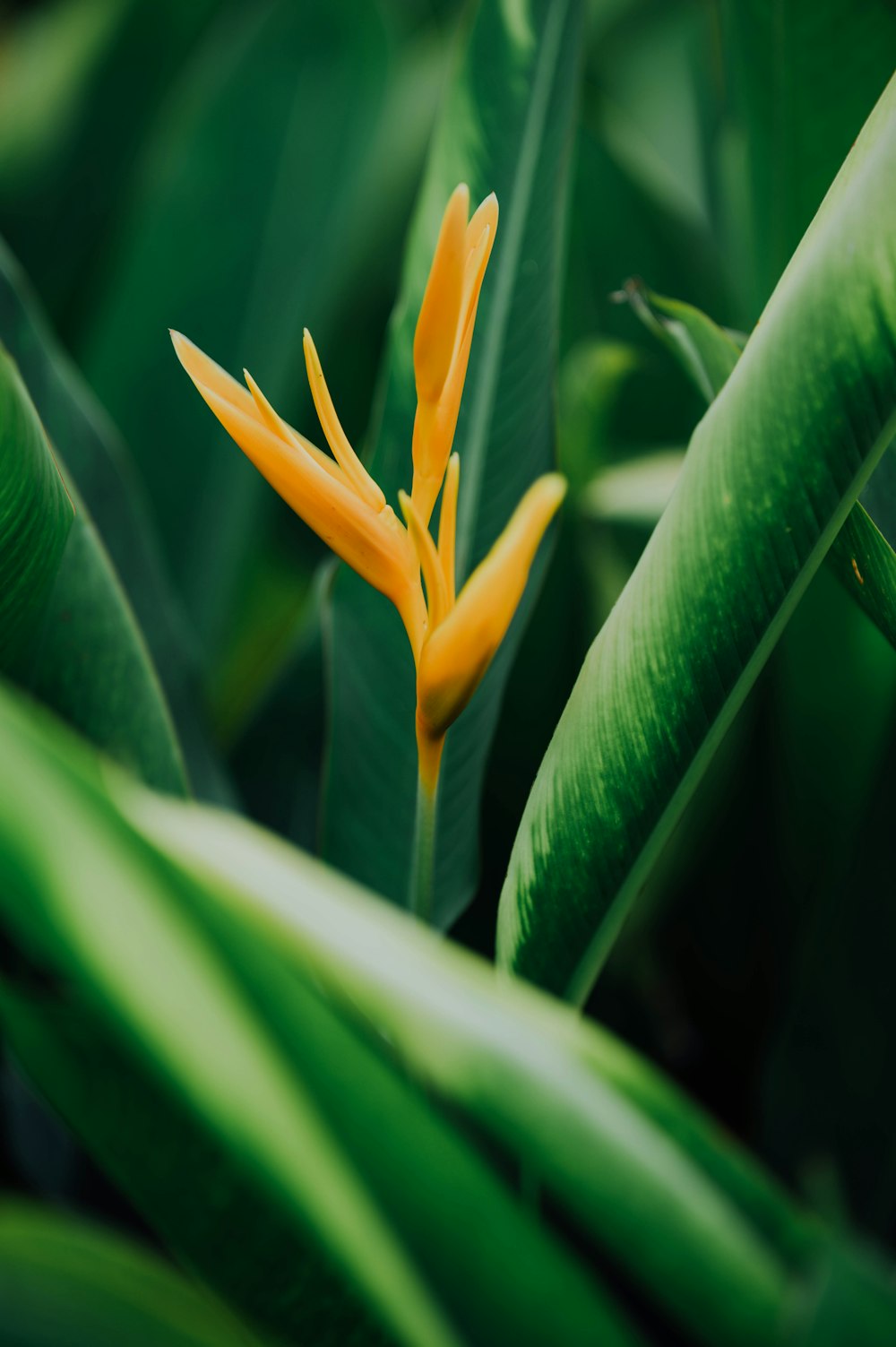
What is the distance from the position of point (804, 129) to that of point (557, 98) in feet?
0.42

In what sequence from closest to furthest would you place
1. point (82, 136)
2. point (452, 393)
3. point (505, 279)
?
point (452, 393)
point (505, 279)
point (82, 136)

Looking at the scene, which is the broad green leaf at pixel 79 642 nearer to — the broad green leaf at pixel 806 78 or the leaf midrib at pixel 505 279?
the leaf midrib at pixel 505 279

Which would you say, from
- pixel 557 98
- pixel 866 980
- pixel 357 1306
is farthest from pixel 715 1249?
pixel 557 98

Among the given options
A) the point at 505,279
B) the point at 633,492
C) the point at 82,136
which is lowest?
the point at 633,492

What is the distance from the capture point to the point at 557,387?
0.52 m

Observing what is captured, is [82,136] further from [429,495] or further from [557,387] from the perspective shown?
[429,495]

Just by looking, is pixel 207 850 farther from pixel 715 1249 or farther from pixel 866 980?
pixel 866 980

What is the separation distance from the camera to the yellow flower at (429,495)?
288 millimetres

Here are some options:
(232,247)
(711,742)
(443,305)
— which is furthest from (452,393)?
(232,247)

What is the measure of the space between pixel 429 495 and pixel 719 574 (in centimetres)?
8

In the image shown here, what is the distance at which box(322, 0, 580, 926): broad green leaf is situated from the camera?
0.46 meters

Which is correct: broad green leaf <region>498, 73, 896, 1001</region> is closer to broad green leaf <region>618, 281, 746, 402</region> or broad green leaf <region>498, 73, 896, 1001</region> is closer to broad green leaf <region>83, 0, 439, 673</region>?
broad green leaf <region>618, 281, 746, 402</region>

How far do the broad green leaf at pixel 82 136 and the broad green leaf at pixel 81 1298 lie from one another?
77 cm

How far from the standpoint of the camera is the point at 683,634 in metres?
0.31
